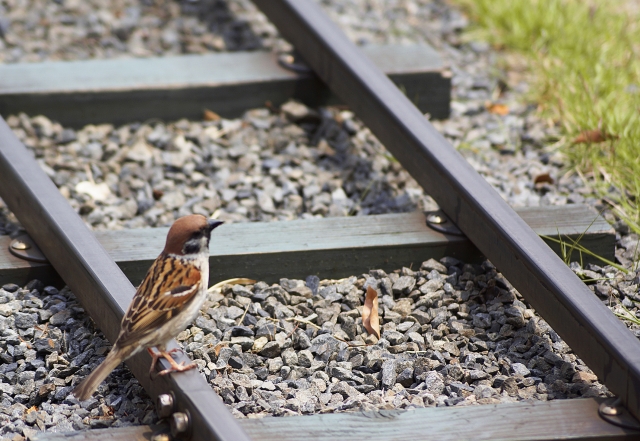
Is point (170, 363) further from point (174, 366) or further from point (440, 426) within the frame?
point (440, 426)

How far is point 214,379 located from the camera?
299 centimetres

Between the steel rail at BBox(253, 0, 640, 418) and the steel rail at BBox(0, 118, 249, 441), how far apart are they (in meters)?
1.24

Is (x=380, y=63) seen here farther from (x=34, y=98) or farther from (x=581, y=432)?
(x=581, y=432)

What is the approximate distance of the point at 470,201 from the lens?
3.47m

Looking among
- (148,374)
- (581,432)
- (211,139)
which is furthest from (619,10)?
(148,374)

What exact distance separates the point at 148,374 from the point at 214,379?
0.28 m

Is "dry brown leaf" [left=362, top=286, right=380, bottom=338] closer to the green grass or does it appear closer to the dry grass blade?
the dry grass blade

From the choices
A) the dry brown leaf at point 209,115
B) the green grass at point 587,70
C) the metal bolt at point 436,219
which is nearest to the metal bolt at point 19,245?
the dry brown leaf at point 209,115

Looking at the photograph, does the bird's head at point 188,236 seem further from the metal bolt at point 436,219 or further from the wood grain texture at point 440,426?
the metal bolt at point 436,219

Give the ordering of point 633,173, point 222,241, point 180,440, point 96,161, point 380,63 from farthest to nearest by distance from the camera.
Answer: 1. point 380,63
2. point 96,161
3. point 633,173
4. point 222,241
5. point 180,440

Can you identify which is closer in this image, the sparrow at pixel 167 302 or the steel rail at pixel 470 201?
the sparrow at pixel 167 302

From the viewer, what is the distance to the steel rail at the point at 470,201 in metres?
2.81

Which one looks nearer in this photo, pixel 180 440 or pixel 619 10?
pixel 180 440

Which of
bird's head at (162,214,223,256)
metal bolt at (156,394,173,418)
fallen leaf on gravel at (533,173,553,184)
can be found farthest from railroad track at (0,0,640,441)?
fallen leaf on gravel at (533,173,553,184)
